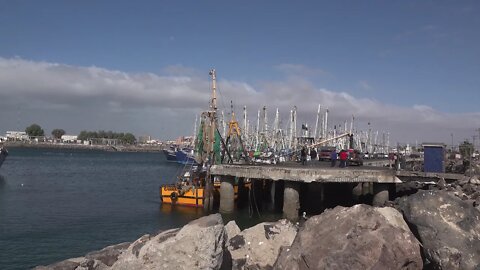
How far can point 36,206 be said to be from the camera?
36125mm

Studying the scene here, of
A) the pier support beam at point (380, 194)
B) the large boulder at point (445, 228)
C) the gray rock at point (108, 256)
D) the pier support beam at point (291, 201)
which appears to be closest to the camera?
the large boulder at point (445, 228)

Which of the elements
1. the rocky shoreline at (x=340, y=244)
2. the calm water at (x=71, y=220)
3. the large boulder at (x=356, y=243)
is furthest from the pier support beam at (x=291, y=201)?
the large boulder at (x=356, y=243)

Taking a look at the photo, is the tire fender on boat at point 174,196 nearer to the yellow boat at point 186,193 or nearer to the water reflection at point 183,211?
the yellow boat at point 186,193

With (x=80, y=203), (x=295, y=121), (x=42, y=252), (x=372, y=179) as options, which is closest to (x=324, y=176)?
(x=372, y=179)

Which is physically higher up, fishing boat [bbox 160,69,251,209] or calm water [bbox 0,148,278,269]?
fishing boat [bbox 160,69,251,209]

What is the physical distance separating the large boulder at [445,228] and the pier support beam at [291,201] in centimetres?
1757

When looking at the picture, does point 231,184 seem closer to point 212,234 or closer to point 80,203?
point 80,203

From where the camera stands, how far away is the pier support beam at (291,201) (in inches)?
1184

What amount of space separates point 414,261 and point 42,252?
57.6ft

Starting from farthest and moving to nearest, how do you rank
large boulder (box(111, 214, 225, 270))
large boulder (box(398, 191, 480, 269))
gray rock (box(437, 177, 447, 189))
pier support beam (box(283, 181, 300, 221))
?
pier support beam (box(283, 181, 300, 221))
gray rock (box(437, 177, 447, 189))
large boulder (box(398, 191, 480, 269))
large boulder (box(111, 214, 225, 270))

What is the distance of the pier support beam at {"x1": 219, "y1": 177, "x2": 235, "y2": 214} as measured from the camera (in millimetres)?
32906

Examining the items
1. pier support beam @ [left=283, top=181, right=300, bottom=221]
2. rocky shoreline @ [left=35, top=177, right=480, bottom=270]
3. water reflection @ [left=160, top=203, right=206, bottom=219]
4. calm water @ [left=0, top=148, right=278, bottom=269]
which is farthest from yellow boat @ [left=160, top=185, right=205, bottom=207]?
rocky shoreline @ [left=35, top=177, right=480, bottom=270]

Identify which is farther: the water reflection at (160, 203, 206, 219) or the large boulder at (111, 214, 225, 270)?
the water reflection at (160, 203, 206, 219)

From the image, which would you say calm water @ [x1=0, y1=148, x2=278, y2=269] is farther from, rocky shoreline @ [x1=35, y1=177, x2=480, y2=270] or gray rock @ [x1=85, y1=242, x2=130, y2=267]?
rocky shoreline @ [x1=35, y1=177, x2=480, y2=270]
